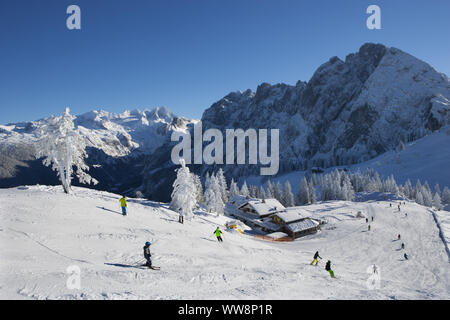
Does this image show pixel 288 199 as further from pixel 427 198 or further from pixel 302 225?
pixel 427 198

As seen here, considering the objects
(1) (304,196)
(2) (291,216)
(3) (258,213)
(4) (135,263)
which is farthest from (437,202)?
(4) (135,263)

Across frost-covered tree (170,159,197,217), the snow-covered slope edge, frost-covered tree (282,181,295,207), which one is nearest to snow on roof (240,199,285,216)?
frost-covered tree (282,181,295,207)

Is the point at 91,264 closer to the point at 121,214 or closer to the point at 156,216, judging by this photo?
the point at 121,214

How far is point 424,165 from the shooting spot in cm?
14538

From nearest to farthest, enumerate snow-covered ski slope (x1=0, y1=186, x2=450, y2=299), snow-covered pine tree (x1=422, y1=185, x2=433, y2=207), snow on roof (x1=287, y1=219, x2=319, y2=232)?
1. snow-covered ski slope (x1=0, y1=186, x2=450, y2=299)
2. snow on roof (x1=287, y1=219, x2=319, y2=232)
3. snow-covered pine tree (x1=422, y1=185, x2=433, y2=207)

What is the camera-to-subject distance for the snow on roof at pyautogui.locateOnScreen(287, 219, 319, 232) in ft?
173

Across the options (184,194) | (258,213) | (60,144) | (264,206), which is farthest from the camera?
(264,206)

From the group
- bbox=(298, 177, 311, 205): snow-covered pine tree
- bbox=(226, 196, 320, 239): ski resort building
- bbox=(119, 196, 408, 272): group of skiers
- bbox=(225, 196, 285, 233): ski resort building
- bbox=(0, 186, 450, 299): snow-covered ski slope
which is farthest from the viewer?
bbox=(298, 177, 311, 205): snow-covered pine tree

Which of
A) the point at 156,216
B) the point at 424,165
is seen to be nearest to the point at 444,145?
the point at 424,165

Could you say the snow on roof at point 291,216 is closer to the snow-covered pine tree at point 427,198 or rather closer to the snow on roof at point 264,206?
the snow on roof at point 264,206

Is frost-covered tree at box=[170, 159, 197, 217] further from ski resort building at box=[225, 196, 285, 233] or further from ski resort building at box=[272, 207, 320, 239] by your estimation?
ski resort building at box=[225, 196, 285, 233]

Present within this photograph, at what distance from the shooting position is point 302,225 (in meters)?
54.1

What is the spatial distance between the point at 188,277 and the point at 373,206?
78.7m
